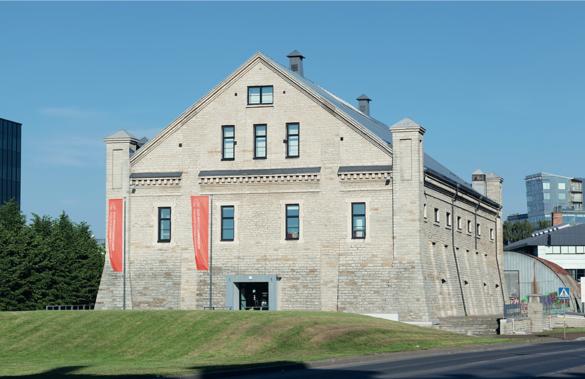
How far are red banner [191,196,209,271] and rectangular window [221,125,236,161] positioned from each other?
2746 mm

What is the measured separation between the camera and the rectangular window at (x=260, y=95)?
204ft

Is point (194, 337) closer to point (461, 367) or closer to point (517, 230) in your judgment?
point (461, 367)

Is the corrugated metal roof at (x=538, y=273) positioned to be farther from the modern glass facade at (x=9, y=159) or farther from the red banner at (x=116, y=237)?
the modern glass facade at (x=9, y=159)

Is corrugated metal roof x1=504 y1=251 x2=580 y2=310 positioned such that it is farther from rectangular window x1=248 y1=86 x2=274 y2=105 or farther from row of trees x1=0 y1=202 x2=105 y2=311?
rectangular window x1=248 y1=86 x2=274 y2=105

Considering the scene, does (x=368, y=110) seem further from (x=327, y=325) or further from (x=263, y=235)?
(x=327, y=325)

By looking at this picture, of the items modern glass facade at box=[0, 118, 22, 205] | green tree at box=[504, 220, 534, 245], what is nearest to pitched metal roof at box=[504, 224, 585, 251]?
modern glass facade at box=[0, 118, 22, 205]

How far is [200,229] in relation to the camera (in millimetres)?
61344

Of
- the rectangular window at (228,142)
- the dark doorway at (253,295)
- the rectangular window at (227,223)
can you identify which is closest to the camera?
the dark doorway at (253,295)

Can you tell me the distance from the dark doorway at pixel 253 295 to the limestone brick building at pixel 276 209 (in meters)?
0.07

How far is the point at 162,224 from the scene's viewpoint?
62.8 m

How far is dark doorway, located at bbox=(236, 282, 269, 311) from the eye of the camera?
6156 centimetres

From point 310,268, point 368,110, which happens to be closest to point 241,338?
point 310,268

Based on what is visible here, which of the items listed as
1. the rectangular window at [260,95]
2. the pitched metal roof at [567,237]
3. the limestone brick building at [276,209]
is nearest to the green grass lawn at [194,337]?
the limestone brick building at [276,209]

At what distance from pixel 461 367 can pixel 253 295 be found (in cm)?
3094
